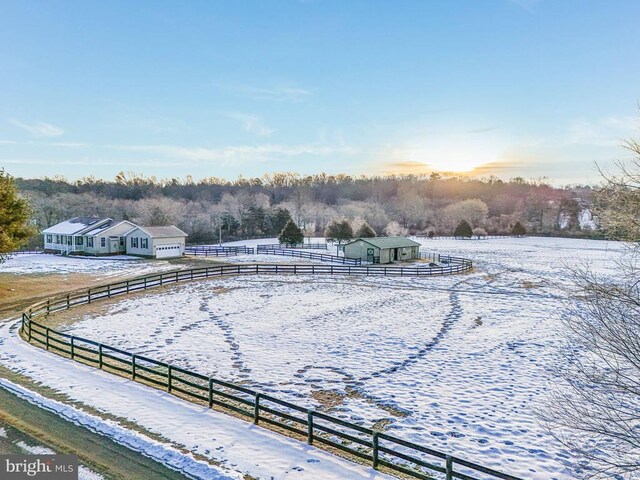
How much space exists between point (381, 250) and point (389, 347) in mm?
30081

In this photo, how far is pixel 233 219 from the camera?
3506 inches

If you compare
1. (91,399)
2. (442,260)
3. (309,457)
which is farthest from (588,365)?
(442,260)

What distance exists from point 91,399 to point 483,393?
12151mm

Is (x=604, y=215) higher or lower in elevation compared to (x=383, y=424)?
higher

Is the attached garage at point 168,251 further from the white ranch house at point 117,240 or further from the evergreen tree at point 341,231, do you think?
the evergreen tree at point 341,231

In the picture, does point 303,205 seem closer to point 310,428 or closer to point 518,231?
point 518,231

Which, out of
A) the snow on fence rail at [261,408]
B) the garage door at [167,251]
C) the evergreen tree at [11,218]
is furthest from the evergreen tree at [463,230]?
the evergreen tree at [11,218]

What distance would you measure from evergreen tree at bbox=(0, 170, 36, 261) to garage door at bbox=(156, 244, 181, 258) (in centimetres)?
1947

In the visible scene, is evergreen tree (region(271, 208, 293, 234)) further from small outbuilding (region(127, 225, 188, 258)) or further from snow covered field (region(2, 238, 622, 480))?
snow covered field (region(2, 238, 622, 480))

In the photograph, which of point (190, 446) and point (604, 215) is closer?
point (604, 215)

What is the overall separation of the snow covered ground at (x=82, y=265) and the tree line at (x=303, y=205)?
93.9 ft

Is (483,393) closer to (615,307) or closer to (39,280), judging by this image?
(615,307)

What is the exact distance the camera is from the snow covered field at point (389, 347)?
11969 mm

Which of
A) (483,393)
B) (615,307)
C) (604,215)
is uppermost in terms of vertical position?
(604,215)
